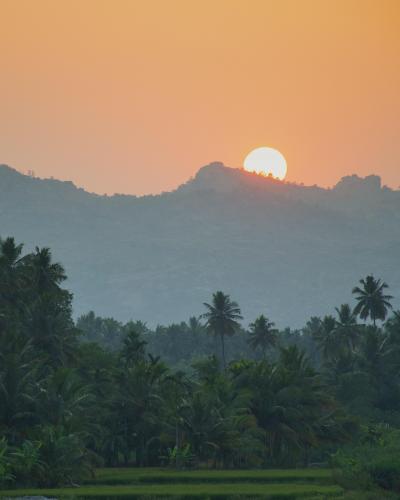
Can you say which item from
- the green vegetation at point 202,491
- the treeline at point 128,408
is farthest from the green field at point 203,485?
the treeline at point 128,408

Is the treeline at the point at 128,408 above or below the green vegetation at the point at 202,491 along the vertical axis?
above

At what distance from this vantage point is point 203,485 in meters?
74.5

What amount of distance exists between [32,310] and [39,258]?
27.9 ft

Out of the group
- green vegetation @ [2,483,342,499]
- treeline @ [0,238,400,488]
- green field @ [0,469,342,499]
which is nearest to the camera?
green vegetation @ [2,483,342,499]

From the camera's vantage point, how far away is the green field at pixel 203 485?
6881 cm

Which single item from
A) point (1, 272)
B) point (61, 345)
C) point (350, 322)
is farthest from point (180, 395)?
point (350, 322)

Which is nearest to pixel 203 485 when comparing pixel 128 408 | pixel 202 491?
pixel 202 491

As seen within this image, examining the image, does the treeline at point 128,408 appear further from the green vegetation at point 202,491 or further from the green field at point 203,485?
the green vegetation at point 202,491

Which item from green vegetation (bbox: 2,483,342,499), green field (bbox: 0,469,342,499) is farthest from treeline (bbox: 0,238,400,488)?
green vegetation (bbox: 2,483,342,499)

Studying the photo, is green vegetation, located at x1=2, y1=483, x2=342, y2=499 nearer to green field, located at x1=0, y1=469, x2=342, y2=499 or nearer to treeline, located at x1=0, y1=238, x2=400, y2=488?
green field, located at x1=0, y1=469, x2=342, y2=499

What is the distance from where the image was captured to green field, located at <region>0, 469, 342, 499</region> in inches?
2709

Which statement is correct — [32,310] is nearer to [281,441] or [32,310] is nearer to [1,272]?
[1,272]

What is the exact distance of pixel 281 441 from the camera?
9650 centimetres

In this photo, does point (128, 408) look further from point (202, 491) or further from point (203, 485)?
point (202, 491)
